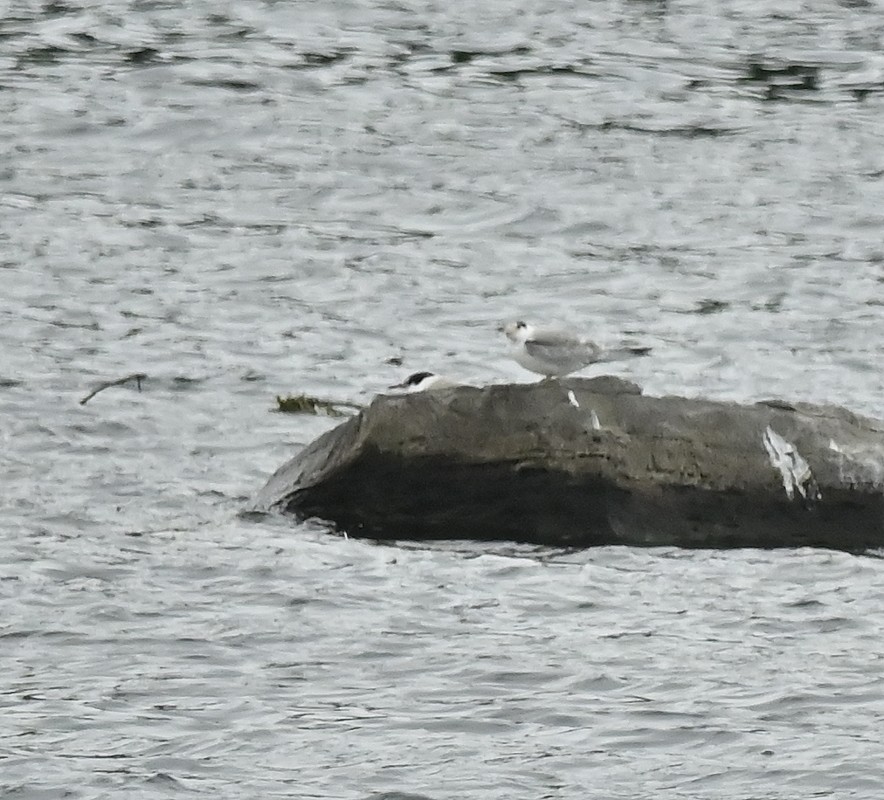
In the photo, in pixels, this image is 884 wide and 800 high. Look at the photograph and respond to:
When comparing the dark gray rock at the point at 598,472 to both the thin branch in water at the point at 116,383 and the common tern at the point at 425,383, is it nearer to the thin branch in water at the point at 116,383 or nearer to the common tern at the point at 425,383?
the common tern at the point at 425,383

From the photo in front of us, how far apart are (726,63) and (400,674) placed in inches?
512

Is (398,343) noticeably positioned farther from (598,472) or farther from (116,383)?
(598,472)

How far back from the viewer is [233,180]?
17812 mm

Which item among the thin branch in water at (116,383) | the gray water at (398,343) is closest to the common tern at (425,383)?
the gray water at (398,343)

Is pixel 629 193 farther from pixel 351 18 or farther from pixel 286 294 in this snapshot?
pixel 351 18

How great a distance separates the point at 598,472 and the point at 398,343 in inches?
166

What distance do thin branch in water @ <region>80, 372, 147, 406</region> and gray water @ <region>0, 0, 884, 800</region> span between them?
0.10m

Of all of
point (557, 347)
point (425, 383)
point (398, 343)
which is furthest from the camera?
point (398, 343)

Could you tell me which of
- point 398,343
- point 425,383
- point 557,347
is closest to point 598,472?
point 557,347

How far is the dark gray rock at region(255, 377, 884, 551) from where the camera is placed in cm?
1021

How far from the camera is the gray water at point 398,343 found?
26.8ft

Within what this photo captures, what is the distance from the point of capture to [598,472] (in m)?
10.2

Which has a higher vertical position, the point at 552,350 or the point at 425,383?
the point at 552,350

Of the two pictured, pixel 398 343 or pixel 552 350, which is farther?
pixel 398 343
